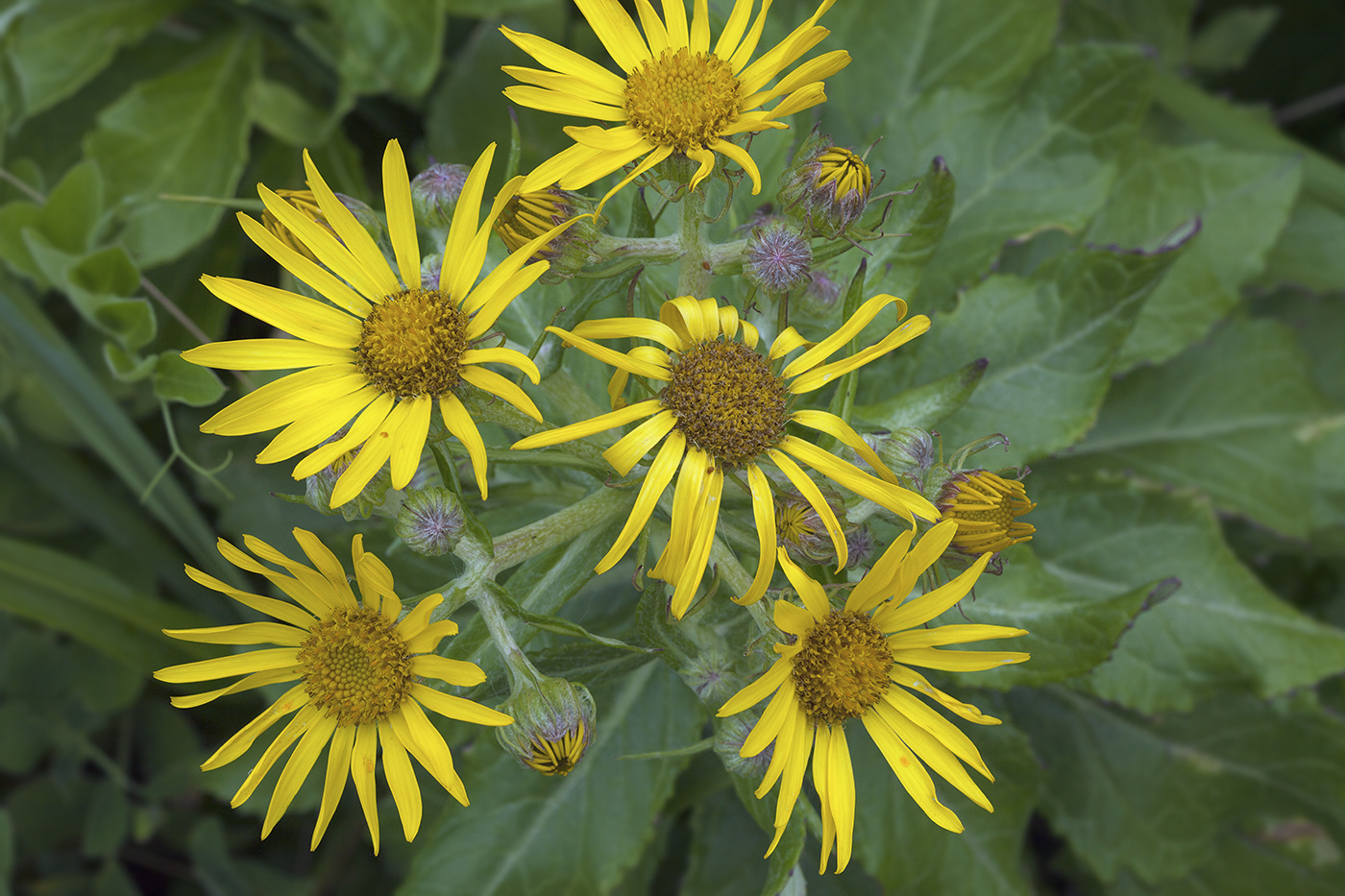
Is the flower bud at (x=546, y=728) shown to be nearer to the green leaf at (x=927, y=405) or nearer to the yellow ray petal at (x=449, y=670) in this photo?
the yellow ray petal at (x=449, y=670)

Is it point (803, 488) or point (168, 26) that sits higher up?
point (168, 26)

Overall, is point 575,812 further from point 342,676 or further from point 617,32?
point 617,32

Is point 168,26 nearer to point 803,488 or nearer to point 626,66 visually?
point 626,66

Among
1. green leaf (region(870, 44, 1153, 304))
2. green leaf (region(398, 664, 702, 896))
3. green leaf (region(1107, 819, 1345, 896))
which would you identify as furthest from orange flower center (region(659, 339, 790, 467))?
green leaf (region(1107, 819, 1345, 896))

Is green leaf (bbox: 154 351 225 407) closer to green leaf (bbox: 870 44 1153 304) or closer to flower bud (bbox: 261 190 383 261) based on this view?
flower bud (bbox: 261 190 383 261)

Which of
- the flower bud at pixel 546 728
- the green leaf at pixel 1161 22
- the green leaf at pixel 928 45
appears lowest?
the flower bud at pixel 546 728

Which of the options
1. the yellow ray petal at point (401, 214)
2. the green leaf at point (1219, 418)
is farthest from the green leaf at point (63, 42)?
the green leaf at point (1219, 418)

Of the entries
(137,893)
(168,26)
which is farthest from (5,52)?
(137,893)
